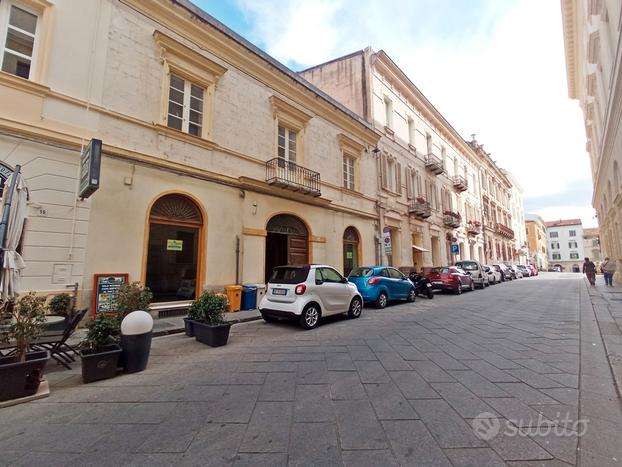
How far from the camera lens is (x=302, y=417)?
3.05m

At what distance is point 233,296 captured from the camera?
9.51 meters

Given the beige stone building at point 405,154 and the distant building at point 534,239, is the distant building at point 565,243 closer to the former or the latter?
the distant building at point 534,239

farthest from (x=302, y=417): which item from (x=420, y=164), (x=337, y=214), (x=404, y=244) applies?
(x=420, y=164)

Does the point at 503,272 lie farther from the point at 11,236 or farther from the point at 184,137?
the point at 11,236

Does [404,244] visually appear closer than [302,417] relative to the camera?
No

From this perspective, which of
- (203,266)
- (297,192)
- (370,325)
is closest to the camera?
(370,325)

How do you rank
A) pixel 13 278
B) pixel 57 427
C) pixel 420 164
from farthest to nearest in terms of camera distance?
pixel 420 164, pixel 13 278, pixel 57 427

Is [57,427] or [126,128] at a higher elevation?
[126,128]

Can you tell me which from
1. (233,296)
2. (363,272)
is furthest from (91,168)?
(363,272)

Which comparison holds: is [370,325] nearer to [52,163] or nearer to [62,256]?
[62,256]

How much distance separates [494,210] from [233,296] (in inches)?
1551

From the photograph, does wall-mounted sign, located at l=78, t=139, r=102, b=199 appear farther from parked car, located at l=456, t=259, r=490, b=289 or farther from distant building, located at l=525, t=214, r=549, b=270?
distant building, located at l=525, t=214, r=549, b=270

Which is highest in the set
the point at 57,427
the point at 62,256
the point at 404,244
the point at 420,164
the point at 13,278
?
the point at 420,164

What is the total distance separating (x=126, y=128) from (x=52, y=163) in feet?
6.49
